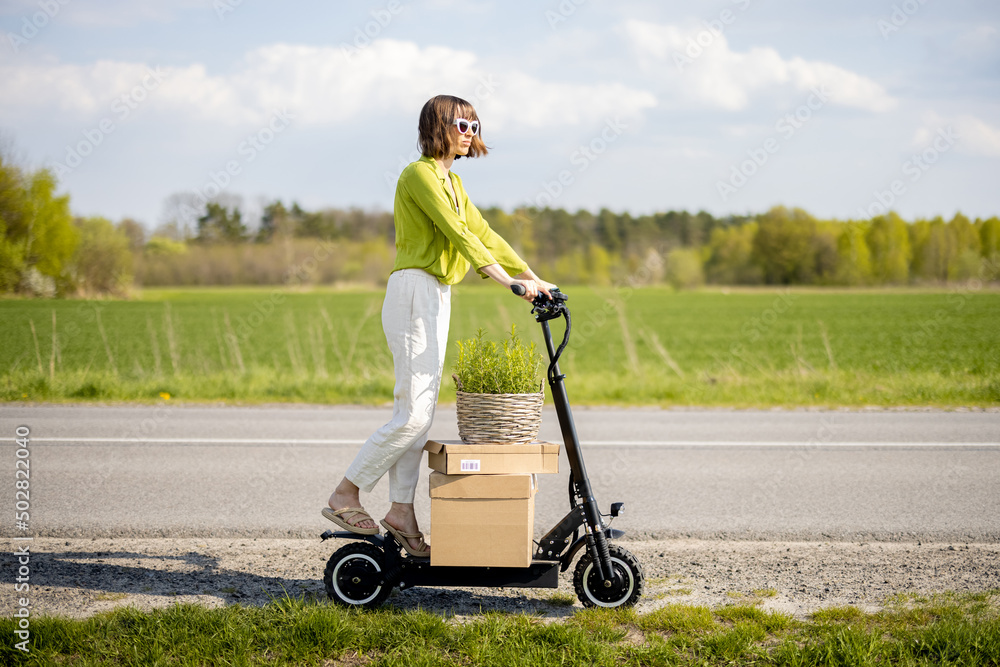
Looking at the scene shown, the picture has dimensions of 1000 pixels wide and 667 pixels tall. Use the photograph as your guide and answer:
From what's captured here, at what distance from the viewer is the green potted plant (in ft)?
10.8

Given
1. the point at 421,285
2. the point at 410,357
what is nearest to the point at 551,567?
the point at 410,357

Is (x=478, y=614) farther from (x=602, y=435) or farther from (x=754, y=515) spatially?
(x=602, y=435)

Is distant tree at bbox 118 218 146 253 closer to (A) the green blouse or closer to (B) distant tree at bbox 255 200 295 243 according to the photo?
(B) distant tree at bbox 255 200 295 243

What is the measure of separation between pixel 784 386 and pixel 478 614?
915cm

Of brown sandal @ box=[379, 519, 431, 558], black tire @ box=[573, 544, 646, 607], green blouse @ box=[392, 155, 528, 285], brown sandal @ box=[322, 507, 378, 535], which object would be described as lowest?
black tire @ box=[573, 544, 646, 607]

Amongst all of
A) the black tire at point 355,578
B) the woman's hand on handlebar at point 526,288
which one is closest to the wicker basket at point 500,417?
the woman's hand on handlebar at point 526,288

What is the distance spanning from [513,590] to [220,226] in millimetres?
78902

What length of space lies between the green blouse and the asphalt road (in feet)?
6.93

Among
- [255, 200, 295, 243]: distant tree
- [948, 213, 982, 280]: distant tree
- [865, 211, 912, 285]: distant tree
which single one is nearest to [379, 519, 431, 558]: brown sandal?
[948, 213, 982, 280]: distant tree

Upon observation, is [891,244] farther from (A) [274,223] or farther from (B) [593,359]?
(A) [274,223]

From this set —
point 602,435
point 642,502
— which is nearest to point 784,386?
point 602,435

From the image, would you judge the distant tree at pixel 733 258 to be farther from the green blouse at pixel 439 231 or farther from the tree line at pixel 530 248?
the green blouse at pixel 439 231

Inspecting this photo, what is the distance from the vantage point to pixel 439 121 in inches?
133

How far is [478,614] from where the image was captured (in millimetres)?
3377
